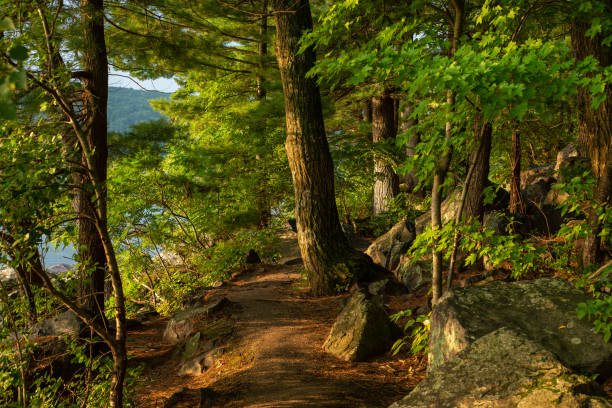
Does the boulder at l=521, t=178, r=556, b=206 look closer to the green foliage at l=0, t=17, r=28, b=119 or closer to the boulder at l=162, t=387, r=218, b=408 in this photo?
the boulder at l=162, t=387, r=218, b=408

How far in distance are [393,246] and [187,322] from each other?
13.2 feet

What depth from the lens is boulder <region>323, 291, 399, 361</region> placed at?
4211mm

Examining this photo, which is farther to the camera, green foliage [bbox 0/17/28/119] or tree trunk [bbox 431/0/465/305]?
tree trunk [bbox 431/0/465/305]

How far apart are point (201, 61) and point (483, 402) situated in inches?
365

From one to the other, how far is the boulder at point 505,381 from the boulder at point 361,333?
1.88m

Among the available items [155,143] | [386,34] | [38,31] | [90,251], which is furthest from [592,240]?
[155,143]

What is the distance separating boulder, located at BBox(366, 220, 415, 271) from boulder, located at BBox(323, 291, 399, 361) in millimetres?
3132

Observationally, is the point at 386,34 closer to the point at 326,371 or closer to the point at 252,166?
the point at 326,371

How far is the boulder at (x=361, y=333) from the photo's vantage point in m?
4.21

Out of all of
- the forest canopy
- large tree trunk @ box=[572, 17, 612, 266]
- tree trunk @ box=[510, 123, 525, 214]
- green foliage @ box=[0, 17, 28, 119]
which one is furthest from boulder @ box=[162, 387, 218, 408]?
tree trunk @ box=[510, 123, 525, 214]

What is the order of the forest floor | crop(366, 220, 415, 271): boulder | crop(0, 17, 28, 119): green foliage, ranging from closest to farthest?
Answer: crop(0, 17, 28, 119): green foliage → the forest floor → crop(366, 220, 415, 271): boulder

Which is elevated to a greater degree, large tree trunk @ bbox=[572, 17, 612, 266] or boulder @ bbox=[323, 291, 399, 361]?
large tree trunk @ bbox=[572, 17, 612, 266]

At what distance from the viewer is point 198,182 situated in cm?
1023

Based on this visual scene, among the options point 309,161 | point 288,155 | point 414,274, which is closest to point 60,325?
point 288,155
